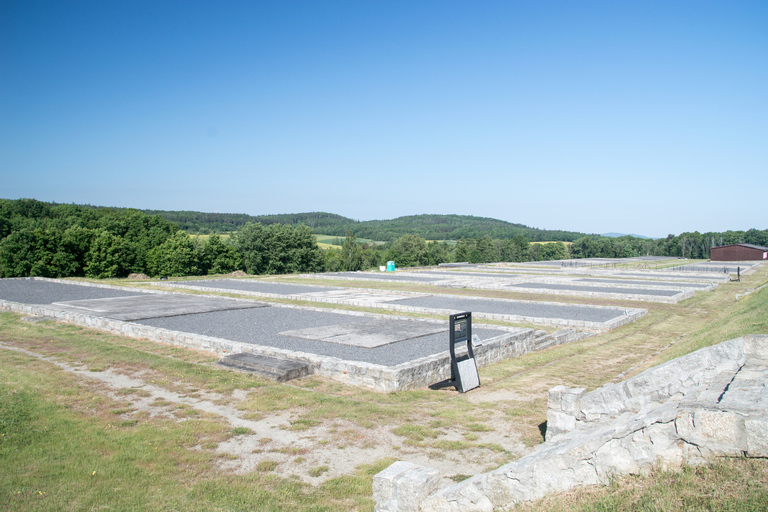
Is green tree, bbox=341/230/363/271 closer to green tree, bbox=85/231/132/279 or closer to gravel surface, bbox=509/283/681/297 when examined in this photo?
green tree, bbox=85/231/132/279

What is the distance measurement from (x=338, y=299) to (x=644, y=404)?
18.8 m

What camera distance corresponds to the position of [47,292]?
2570 cm

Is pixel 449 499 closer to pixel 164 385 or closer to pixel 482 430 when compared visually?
pixel 482 430

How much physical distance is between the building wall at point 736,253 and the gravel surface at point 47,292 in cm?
7585

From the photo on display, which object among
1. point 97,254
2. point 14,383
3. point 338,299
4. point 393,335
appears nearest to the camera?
point 14,383

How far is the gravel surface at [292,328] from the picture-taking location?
1215 cm

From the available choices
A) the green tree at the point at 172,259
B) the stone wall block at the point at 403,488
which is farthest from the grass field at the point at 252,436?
the green tree at the point at 172,259

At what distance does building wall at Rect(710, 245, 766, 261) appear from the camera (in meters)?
66.3

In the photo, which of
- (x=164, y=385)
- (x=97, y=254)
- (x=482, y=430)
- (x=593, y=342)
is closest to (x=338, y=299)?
(x=593, y=342)

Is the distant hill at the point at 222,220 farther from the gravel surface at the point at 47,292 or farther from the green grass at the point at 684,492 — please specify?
the green grass at the point at 684,492

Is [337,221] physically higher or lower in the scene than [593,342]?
higher

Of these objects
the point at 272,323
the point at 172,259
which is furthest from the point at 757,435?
the point at 172,259

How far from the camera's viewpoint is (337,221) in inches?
6757

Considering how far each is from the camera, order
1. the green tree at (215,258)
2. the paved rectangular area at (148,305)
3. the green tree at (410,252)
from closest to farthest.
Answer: the paved rectangular area at (148,305)
the green tree at (215,258)
the green tree at (410,252)
